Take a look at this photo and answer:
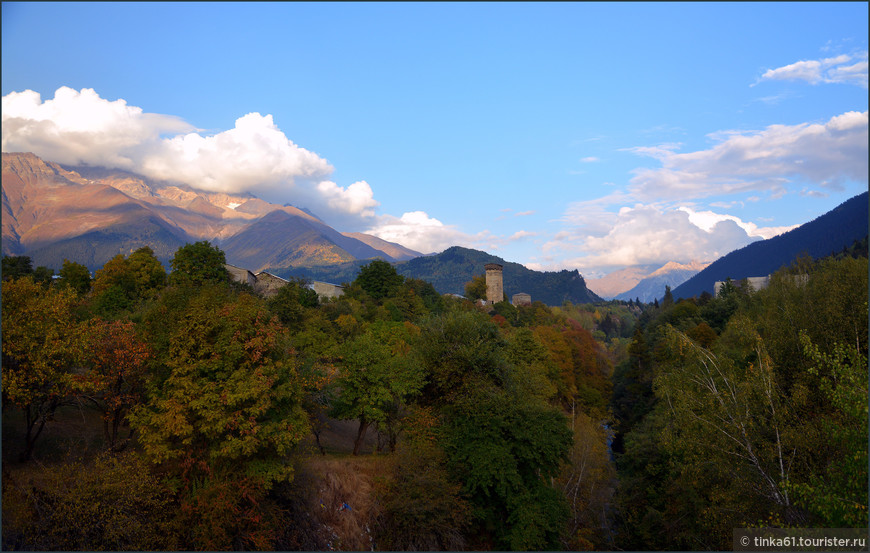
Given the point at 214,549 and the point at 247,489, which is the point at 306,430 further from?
the point at 214,549

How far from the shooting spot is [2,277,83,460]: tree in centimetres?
1695

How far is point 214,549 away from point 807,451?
67.1ft

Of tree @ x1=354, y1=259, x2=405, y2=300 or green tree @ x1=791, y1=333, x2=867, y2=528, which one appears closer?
green tree @ x1=791, y1=333, x2=867, y2=528

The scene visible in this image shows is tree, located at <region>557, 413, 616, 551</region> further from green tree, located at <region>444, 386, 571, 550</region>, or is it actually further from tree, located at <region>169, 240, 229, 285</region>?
tree, located at <region>169, 240, 229, 285</region>

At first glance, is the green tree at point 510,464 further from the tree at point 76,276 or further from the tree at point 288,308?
the tree at point 76,276

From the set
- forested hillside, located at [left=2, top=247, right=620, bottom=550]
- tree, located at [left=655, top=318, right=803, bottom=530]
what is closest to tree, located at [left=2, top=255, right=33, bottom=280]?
forested hillside, located at [left=2, top=247, right=620, bottom=550]

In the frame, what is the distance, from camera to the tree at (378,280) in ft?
247

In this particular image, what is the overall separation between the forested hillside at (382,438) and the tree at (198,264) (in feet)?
74.0

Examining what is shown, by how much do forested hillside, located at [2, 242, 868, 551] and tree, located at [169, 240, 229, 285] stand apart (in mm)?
22552

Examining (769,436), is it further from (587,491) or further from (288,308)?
(288,308)

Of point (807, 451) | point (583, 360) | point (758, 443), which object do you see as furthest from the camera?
point (583, 360)

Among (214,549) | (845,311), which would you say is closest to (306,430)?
(214,549)

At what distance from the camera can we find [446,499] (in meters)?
24.9

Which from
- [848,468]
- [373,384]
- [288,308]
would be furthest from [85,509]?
[288,308]
